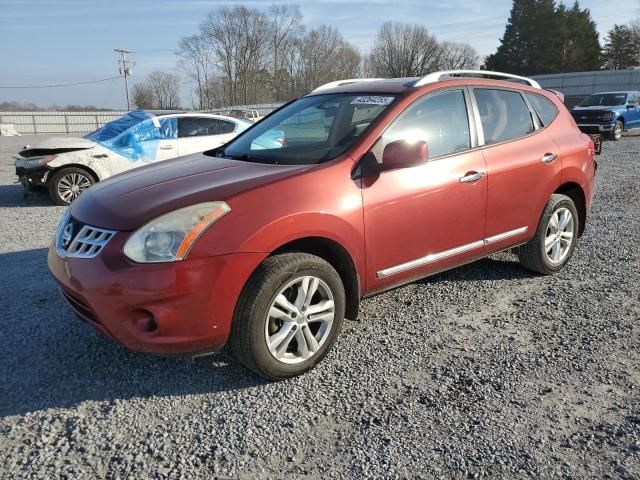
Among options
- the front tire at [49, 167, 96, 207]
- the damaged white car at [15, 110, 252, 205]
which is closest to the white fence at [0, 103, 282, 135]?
the damaged white car at [15, 110, 252, 205]

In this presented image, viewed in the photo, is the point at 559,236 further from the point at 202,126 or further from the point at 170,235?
the point at 202,126

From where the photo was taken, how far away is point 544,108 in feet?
15.3

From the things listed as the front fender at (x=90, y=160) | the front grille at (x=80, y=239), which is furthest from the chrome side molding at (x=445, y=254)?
the front fender at (x=90, y=160)

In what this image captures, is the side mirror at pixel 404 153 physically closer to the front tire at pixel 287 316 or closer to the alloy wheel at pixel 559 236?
the front tire at pixel 287 316

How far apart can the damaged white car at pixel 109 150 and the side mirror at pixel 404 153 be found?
656 centimetres

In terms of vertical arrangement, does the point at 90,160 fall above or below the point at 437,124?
below

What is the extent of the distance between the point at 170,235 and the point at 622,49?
249ft

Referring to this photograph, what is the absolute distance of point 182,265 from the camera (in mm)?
2598

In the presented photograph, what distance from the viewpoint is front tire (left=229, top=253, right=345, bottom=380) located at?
9.10ft

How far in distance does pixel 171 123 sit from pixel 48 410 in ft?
Result: 23.5

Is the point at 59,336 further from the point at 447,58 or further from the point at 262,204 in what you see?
the point at 447,58

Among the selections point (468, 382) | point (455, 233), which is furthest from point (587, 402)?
point (455, 233)

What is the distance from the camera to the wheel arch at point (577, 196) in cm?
480

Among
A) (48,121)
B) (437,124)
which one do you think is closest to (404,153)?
(437,124)
